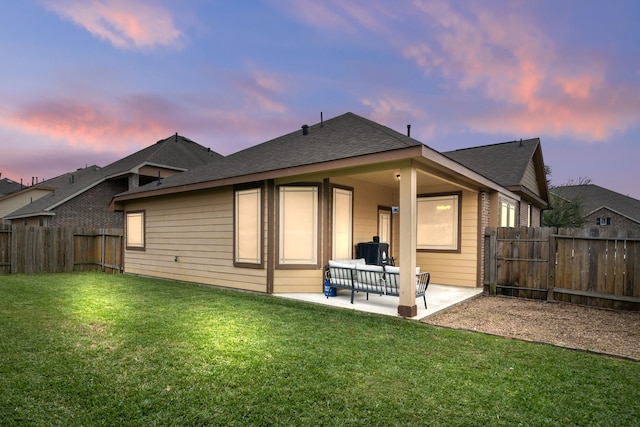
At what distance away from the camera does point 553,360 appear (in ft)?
12.9

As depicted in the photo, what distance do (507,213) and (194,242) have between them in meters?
9.48

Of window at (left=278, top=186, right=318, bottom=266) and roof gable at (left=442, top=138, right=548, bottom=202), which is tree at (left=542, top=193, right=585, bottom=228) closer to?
roof gable at (left=442, top=138, right=548, bottom=202)

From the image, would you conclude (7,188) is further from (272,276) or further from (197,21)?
(272,276)

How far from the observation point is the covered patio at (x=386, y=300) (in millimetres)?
6332

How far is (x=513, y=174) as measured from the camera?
11.7 metres

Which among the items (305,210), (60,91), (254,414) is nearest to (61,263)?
(60,91)

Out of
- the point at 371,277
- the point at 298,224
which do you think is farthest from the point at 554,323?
the point at 298,224

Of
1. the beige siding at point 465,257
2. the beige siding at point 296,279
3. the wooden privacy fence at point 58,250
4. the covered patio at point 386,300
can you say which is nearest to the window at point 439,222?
the beige siding at point 465,257

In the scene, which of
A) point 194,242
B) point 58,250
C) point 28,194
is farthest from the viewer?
point 28,194

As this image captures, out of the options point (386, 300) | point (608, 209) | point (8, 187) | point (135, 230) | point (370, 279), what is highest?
point (8, 187)

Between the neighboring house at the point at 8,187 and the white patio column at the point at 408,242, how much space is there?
135 ft

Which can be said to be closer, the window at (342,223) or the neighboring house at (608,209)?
the window at (342,223)

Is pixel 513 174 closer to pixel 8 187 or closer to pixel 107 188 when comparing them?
pixel 107 188

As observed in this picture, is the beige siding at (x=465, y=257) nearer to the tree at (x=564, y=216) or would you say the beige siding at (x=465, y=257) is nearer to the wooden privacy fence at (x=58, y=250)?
the wooden privacy fence at (x=58, y=250)
